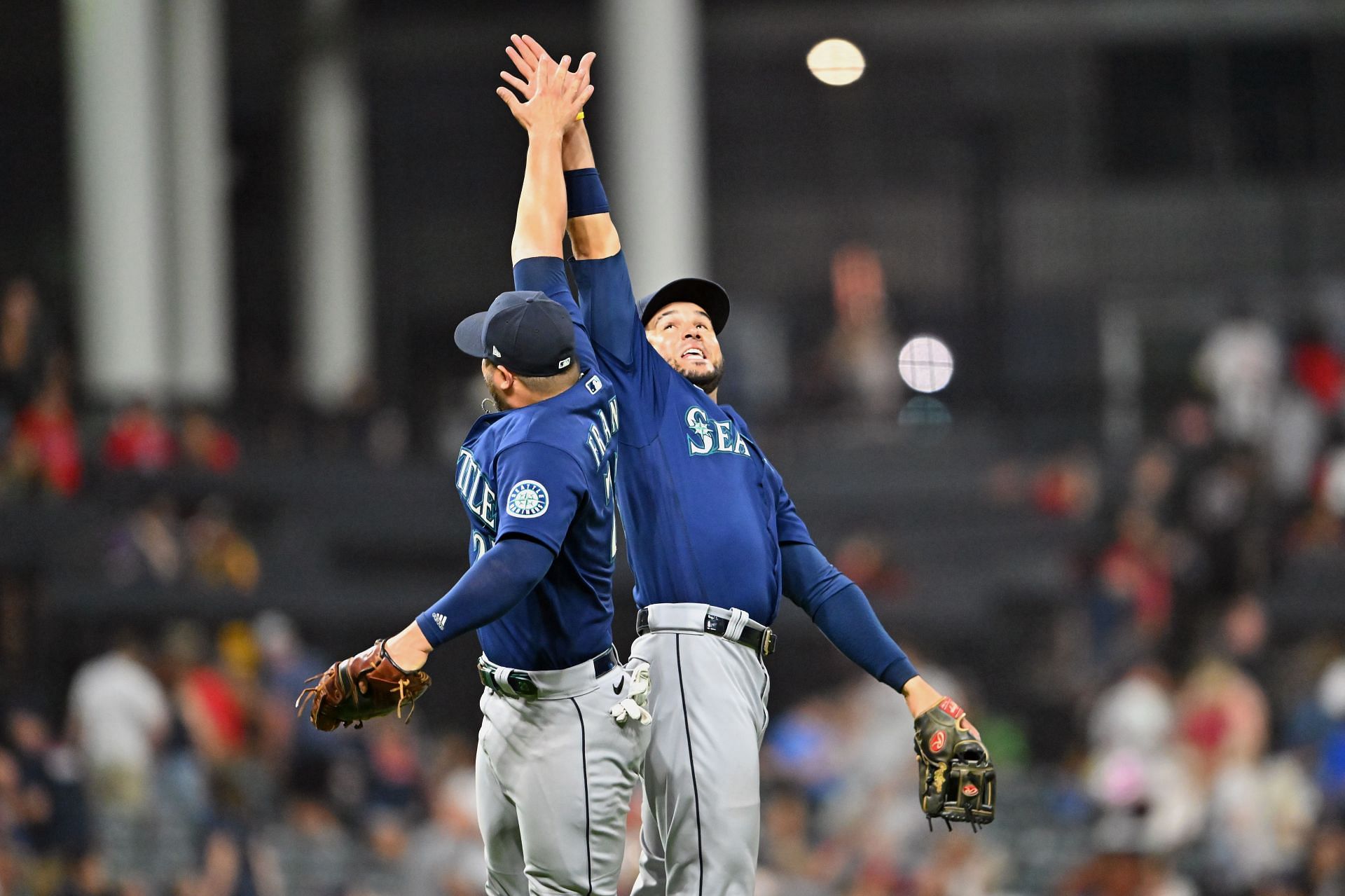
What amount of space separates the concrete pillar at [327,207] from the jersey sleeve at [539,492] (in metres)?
16.5

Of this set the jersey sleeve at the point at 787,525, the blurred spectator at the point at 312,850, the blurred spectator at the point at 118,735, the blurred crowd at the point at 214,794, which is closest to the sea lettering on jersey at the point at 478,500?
the jersey sleeve at the point at 787,525

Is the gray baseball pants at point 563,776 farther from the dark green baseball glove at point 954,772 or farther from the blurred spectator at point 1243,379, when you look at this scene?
the blurred spectator at point 1243,379

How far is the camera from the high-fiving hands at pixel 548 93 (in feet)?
14.4

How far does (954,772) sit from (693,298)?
4.68 ft

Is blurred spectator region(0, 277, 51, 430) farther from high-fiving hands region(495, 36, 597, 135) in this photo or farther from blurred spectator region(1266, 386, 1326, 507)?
blurred spectator region(1266, 386, 1326, 507)

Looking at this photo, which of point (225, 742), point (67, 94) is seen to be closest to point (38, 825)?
point (225, 742)

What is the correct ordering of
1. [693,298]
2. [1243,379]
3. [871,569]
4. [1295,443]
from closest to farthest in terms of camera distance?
[693,298] < [871,569] < [1295,443] < [1243,379]

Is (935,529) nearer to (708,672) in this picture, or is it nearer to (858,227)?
(858,227)

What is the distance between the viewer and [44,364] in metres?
13.0

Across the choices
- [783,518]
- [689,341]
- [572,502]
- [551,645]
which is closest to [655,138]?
[689,341]

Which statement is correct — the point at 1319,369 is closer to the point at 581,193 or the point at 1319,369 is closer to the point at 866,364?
the point at 866,364

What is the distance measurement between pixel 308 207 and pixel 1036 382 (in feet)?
28.2

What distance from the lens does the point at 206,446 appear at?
14562 millimetres

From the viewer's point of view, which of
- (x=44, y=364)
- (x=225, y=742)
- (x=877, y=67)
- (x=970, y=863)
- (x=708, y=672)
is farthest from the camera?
(x=877, y=67)
